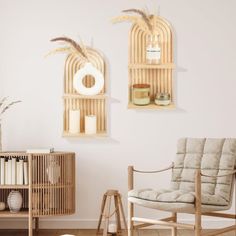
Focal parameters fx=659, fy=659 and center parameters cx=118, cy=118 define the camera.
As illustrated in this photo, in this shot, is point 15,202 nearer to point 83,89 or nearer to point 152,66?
point 83,89

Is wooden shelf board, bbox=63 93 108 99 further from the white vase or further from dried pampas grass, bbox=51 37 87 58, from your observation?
the white vase

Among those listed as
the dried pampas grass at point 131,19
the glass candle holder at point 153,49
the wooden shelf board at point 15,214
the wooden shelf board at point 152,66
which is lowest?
the wooden shelf board at point 15,214

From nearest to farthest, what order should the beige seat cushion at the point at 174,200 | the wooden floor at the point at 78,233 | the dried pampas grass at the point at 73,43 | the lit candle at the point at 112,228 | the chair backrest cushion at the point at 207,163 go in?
the beige seat cushion at the point at 174,200
the chair backrest cushion at the point at 207,163
the lit candle at the point at 112,228
the wooden floor at the point at 78,233
the dried pampas grass at the point at 73,43

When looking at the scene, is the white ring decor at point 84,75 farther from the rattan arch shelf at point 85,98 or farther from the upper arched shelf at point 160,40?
the upper arched shelf at point 160,40

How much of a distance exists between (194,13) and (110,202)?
1952 millimetres

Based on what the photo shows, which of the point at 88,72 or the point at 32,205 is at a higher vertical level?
the point at 88,72

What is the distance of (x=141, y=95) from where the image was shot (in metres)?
6.24

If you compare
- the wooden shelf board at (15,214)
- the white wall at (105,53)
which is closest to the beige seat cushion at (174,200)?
the wooden shelf board at (15,214)

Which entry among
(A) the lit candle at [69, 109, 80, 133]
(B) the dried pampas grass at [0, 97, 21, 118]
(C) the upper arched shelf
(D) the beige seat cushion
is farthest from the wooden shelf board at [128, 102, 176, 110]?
(D) the beige seat cushion

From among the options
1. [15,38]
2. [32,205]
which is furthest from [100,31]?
[32,205]

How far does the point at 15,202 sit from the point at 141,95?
5.04 ft

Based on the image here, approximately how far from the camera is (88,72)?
6270 millimetres

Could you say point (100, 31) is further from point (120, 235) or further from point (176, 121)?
point (120, 235)

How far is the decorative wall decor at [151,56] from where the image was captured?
626 cm
